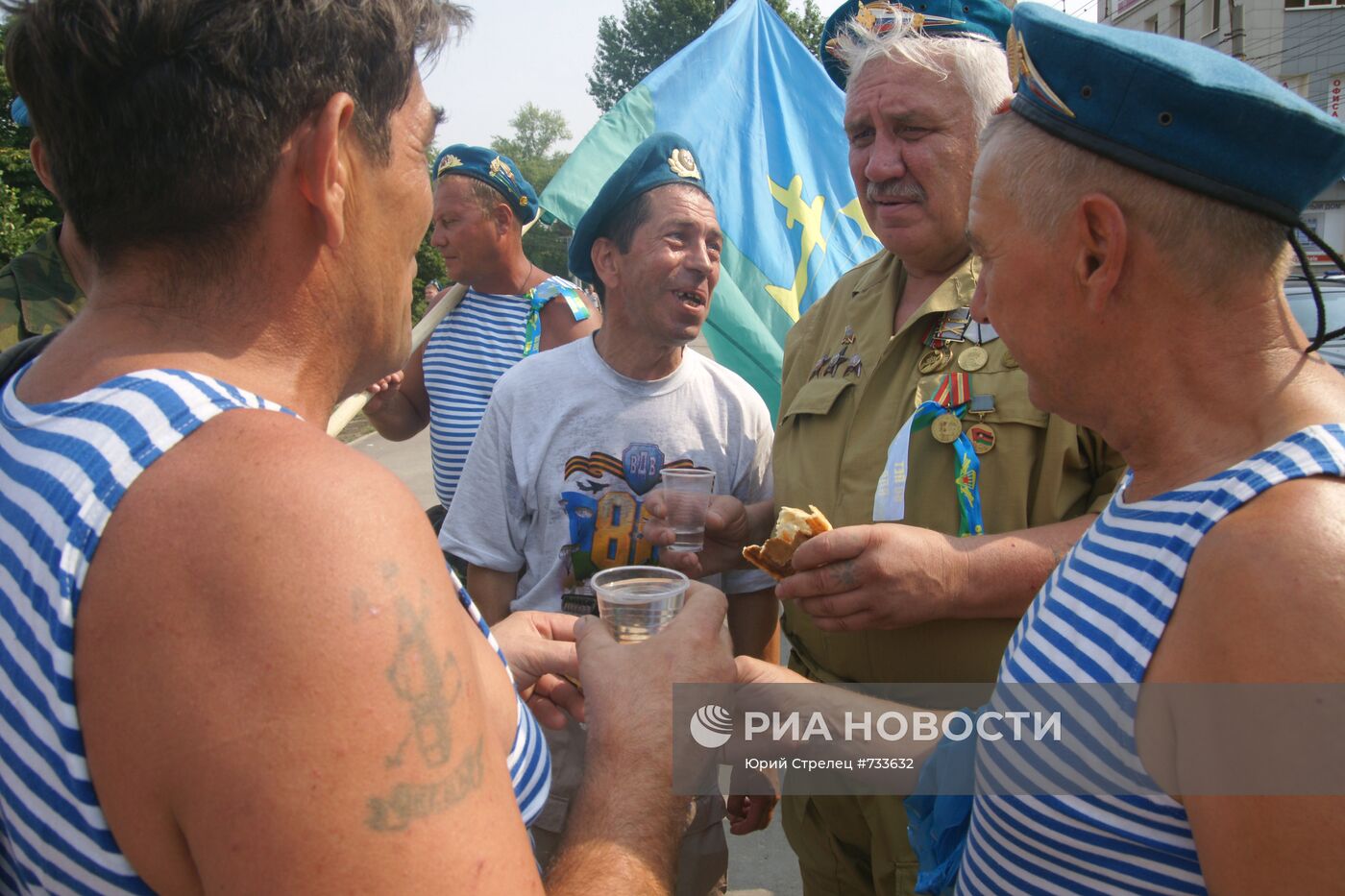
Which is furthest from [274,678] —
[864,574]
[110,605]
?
[864,574]

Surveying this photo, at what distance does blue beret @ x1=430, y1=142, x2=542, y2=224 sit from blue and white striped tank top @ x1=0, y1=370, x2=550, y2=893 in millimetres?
4104

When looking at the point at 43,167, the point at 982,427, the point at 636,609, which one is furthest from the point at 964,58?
the point at 43,167

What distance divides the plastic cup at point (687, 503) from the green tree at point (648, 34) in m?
46.3

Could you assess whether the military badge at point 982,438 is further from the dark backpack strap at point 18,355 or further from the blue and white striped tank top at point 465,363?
the blue and white striped tank top at point 465,363

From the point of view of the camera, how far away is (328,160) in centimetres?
112

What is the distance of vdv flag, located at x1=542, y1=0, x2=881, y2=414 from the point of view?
15.1 feet

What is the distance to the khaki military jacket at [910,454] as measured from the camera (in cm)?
213

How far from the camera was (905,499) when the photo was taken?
7.37ft

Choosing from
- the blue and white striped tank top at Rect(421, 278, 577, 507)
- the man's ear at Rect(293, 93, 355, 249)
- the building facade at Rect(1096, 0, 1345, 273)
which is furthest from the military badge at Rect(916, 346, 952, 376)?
the building facade at Rect(1096, 0, 1345, 273)

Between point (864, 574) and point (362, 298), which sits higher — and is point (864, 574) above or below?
below

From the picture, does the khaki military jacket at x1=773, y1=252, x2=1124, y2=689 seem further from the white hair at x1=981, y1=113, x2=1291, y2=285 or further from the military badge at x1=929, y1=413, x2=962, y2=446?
the white hair at x1=981, y1=113, x2=1291, y2=285

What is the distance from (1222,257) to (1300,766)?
691 millimetres

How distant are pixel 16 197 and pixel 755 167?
12309mm

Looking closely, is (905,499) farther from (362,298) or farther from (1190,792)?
(362,298)
